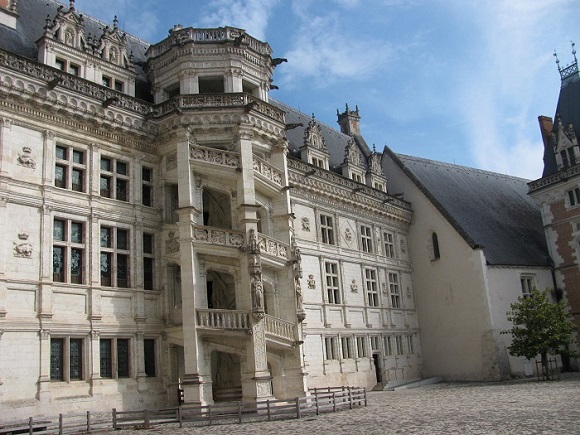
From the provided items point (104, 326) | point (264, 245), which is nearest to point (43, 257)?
point (104, 326)

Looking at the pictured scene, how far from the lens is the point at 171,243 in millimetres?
20984

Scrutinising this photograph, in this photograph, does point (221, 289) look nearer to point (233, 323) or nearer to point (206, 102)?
point (233, 323)

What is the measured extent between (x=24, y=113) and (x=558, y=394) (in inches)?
762

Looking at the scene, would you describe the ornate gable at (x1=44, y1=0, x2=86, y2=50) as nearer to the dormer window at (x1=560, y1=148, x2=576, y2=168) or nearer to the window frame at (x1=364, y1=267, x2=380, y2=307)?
the window frame at (x1=364, y1=267, x2=380, y2=307)

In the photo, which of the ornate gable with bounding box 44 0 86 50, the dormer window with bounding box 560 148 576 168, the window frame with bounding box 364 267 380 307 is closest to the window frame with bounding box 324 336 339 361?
the window frame with bounding box 364 267 380 307

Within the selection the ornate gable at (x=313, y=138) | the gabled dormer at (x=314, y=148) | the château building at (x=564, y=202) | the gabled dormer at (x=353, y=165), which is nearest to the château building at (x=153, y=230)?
the gabled dormer at (x=314, y=148)

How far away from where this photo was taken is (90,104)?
787 inches

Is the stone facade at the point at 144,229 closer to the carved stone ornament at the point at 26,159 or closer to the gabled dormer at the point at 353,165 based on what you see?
the carved stone ornament at the point at 26,159

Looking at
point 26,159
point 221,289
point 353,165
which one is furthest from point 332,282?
point 26,159

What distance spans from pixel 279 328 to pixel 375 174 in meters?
15.6

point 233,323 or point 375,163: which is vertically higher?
point 375,163

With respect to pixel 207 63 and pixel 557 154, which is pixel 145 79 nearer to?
pixel 207 63

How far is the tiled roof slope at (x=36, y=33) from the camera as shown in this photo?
66.5ft

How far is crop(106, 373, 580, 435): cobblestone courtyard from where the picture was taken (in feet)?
43.0
